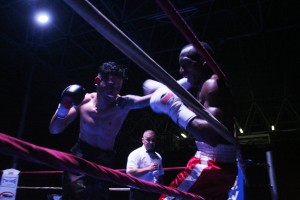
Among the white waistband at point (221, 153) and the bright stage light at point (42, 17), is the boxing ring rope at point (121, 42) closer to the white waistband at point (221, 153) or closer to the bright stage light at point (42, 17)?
the white waistband at point (221, 153)

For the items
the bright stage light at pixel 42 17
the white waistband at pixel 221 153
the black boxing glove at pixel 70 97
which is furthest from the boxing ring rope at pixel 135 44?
the bright stage light at pixel 42 17

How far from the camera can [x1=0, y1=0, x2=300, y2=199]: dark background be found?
Result: 16.3 feet

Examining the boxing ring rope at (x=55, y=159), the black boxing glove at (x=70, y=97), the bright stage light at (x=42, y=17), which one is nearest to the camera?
the boxing ring rope at (x=55, y=159)

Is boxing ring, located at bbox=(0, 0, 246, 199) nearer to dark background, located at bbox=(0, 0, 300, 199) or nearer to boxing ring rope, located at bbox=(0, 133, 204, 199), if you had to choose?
boxing ring rope, located at bbox=(0, 133, 204, 199)

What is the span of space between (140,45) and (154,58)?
0.57m

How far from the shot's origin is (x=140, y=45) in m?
5.53

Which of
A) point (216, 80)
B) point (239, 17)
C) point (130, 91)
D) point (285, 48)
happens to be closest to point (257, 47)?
point (285, 48)

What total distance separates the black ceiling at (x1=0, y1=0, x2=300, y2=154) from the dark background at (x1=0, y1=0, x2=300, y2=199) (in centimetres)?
2

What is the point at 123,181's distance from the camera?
86 centimetres

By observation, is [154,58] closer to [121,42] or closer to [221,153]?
[221,153]

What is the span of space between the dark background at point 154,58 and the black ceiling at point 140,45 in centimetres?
2

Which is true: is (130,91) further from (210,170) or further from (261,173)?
(210,170)

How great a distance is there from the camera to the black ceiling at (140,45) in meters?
4.91

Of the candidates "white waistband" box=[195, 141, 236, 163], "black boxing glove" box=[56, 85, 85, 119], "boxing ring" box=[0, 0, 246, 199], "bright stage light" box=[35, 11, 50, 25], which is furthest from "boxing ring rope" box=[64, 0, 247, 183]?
"bright stage light" box=[35, 11, 50, 25]
